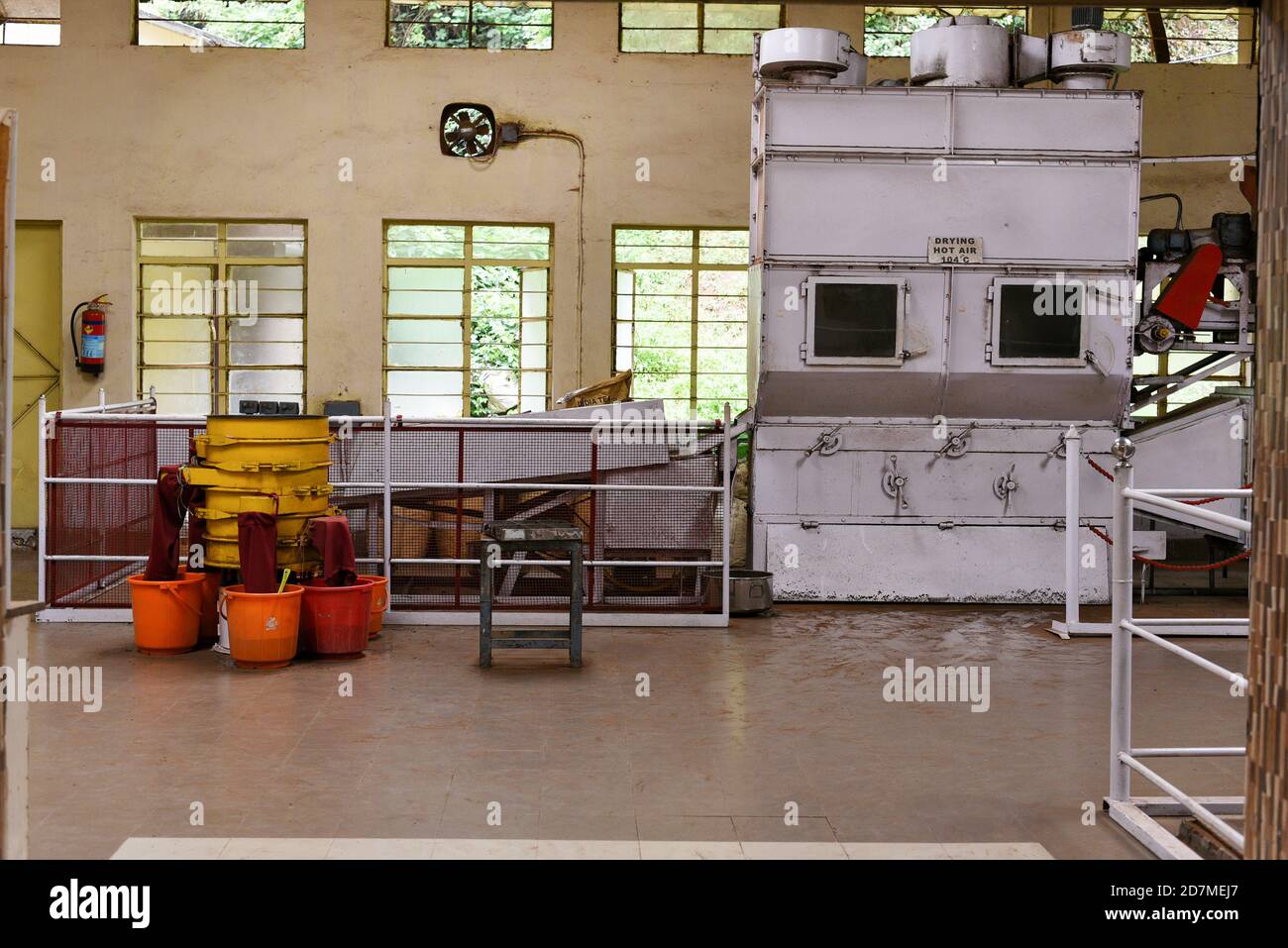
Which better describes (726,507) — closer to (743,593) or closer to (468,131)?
(743,593)

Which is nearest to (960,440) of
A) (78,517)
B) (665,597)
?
(665,597)

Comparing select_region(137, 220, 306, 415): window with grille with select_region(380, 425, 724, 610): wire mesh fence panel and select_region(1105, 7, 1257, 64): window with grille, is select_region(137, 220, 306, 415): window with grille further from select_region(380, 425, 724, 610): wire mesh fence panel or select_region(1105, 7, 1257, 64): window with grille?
select_region(1105, 7, 1257, 64): window with grille

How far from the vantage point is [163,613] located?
8.69 m

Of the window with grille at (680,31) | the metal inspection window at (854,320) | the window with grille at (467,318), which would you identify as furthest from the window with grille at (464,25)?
the metal inspection window at (854,320)

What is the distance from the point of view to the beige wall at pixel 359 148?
1349 cm

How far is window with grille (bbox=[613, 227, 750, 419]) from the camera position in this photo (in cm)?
1384

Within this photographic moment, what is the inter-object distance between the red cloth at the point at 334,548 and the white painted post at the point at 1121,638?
15.8 feet

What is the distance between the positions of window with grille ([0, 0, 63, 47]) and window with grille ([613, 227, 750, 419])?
5.91 meters

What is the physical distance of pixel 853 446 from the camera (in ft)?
36.1

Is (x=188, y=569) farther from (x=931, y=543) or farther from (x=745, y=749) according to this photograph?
(x=931, y=543)

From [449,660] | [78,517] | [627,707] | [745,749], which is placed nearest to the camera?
[745,749]

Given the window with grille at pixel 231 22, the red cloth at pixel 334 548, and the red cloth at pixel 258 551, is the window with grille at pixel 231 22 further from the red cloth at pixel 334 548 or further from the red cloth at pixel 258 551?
the red cloth at pixel 258 551

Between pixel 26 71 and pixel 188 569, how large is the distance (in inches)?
281

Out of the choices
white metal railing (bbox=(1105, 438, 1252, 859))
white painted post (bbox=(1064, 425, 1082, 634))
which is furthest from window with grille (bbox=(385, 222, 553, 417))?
white metal railing (bbox=(1105, 438, 1252, 859))
